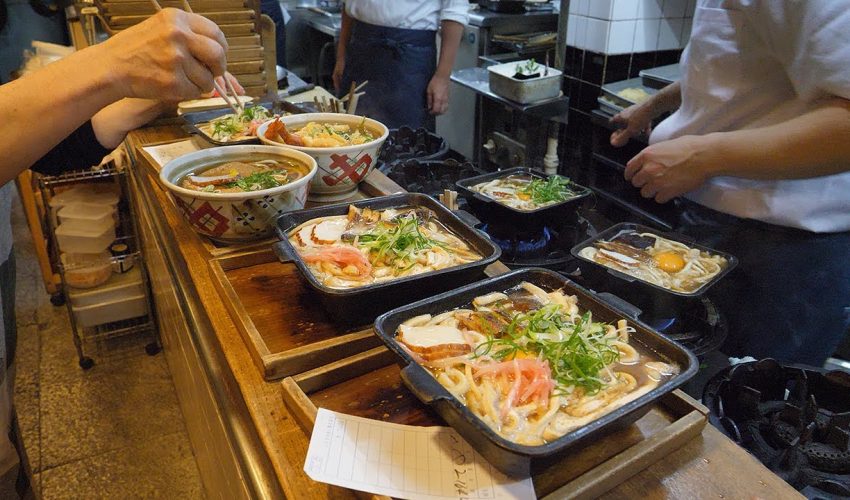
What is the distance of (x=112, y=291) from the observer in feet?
10.2

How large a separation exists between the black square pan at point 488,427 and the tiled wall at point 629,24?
119 inches

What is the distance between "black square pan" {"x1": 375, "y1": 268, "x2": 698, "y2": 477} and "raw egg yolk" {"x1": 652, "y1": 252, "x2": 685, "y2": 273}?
681mm

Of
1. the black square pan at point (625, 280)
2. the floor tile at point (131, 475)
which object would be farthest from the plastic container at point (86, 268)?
the black square pan at point (625, 280)

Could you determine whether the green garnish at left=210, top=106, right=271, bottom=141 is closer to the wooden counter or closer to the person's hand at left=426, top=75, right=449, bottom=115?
the wooden counter

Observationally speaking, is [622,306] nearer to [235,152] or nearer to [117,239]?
[235,152]

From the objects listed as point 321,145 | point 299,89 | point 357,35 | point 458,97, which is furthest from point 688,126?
point 458,97

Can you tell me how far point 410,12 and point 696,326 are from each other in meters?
3.10

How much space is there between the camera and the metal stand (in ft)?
9.87

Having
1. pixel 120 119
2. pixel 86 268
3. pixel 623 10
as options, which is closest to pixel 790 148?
pixel 120 119

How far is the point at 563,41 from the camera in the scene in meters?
4.02

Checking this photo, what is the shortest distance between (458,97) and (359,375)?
4330mm

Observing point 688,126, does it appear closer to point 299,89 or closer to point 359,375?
point 359,375

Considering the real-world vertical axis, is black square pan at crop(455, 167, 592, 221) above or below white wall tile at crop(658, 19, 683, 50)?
below

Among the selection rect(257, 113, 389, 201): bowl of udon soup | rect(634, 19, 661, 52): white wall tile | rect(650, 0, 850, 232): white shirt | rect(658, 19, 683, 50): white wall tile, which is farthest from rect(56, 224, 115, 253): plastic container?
rect(658, 19, 683, 50): white wall tile
